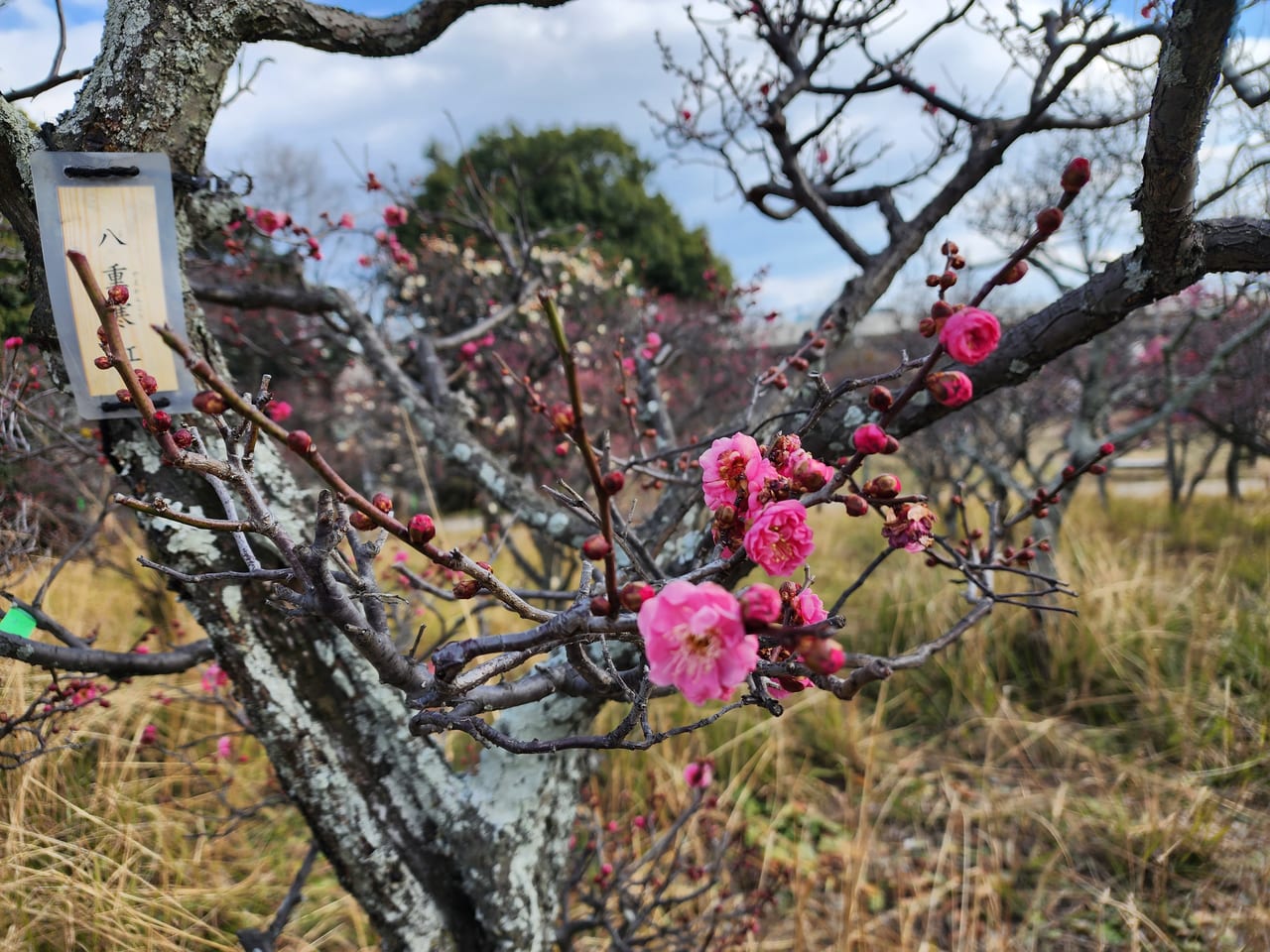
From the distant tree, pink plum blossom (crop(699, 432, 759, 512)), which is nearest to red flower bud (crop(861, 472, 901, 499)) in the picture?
pink plum blossom (crop(699, 432, 759, 512))

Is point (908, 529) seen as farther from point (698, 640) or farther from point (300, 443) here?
point (300, 443)

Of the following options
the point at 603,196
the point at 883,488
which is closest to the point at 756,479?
the point at 883,488

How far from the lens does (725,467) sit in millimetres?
771

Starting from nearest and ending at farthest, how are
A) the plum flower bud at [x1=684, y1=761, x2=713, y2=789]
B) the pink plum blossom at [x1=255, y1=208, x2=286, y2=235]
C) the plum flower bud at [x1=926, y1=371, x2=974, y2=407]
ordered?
the plum flower bud at [x1=926, y1=371, x2=974, y2=407] → the plum flower bud at [x1=684, y1=761, x2=713, y2=789] → the pink plum blossom at [x1=255, y1=208, x2=286, y2=235]

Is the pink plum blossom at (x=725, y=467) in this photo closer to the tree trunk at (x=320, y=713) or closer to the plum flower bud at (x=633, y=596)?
the plum flower bud at (x=633, y=596)

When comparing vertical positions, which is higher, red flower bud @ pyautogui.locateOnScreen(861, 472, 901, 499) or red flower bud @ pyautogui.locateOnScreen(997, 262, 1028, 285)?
red flower bud @ pyautogui.locateOnScreen(997, 262, 1028, 285)

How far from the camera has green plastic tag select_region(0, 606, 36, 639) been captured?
3.80 ft

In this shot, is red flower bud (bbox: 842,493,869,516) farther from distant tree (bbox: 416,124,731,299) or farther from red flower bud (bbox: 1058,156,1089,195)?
distant tree (bbox: 416,124,731,299)

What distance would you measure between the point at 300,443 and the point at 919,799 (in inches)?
125

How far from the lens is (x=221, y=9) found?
1.17 m

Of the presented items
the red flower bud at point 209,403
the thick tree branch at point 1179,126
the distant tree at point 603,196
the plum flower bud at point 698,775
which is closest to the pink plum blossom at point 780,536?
the red flower bud at point 209,403

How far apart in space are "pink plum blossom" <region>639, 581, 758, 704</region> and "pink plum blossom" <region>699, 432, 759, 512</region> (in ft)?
0.76

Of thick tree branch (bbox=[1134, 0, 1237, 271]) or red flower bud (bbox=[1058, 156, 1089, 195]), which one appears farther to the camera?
thick tree branch (bbox=[1134, 0, 1237, 271])

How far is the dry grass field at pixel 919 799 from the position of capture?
212 centimetres
